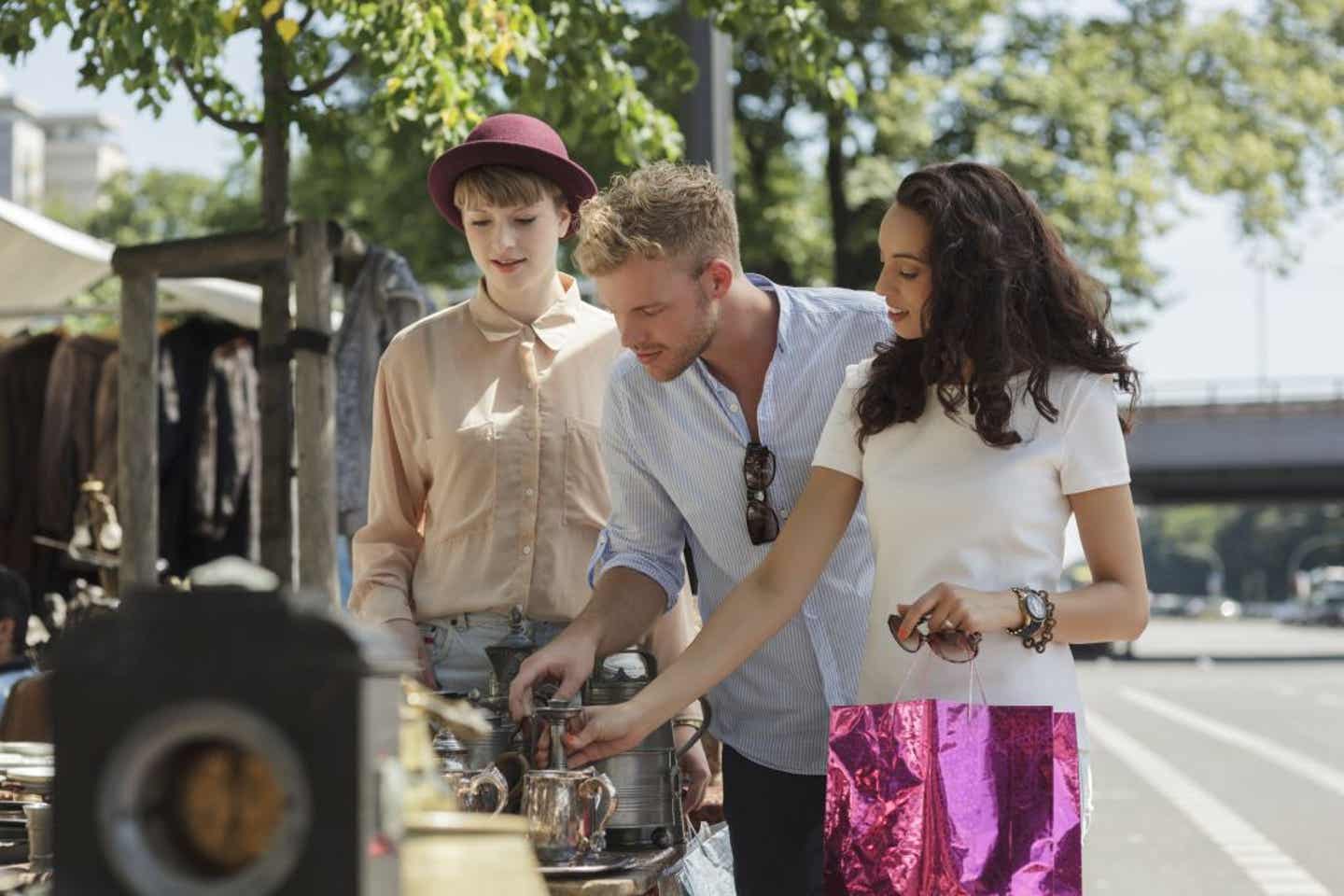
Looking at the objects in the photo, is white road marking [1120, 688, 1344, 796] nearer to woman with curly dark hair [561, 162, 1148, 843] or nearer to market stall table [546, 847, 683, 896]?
woman with curly dark hair [561, 162, 1148, 843]

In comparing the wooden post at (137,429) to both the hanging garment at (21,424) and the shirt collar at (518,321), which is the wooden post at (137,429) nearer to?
the hanging garment at (21,424)

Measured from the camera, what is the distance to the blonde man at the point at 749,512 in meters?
3.29

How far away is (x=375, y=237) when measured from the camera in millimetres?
23297

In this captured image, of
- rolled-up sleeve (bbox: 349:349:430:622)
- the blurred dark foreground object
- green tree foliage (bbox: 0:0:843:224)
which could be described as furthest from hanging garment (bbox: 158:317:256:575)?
the blurred dark foreground object

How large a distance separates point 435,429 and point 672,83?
4468 mm

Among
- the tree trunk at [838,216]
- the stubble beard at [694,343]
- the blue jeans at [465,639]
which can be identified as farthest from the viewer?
the tree trunk at [838,216]

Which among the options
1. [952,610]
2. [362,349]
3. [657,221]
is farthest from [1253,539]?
[952,610]

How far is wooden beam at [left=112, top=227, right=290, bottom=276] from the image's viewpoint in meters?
6.79

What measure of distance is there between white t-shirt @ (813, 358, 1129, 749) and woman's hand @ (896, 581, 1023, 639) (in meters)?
0.10

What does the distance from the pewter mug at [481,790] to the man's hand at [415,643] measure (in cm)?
70

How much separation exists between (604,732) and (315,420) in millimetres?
3855

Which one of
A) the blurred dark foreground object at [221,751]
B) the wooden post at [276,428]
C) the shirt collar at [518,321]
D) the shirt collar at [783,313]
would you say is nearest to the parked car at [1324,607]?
the wooden post at [276,428]

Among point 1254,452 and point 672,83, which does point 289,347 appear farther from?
point 1254,452

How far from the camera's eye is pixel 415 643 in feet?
11.4
